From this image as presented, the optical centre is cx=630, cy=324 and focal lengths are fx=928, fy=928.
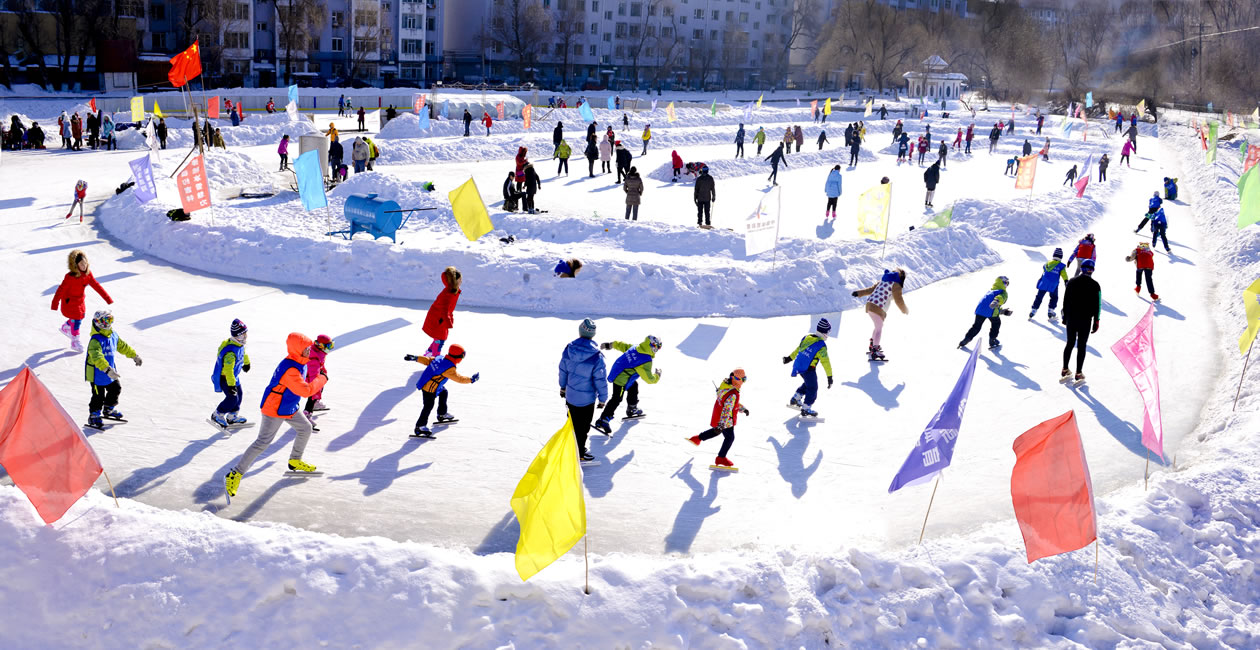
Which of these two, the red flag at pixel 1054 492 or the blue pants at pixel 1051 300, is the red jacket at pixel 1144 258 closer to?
the blue pants at pixel 1051 300

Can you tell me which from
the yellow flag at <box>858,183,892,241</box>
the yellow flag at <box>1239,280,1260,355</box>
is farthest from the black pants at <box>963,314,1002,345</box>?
the yellow flag at <box>858,183,892,241</box>

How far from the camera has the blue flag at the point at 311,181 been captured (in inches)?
682

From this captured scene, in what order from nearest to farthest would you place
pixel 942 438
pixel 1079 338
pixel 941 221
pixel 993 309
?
pixel 942 438
pixel 1079 338
pixel 993 309
pixel 941 221

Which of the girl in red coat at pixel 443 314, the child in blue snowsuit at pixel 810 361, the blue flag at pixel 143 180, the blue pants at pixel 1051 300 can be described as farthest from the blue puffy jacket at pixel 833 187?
the blue flag at pixel 143 180

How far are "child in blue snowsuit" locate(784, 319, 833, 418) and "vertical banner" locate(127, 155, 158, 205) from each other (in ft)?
47.0

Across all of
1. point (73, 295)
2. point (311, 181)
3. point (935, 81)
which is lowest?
point (73, 295)

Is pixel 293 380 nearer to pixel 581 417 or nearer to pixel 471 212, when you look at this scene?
pixel 581 417

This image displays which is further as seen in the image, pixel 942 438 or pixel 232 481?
pixel 232 481

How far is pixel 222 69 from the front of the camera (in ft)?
191

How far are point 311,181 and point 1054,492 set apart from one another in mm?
14516

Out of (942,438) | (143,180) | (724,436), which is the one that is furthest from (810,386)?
(143,180)

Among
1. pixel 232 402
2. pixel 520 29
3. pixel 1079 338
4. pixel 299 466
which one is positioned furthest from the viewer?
pixel 520 29

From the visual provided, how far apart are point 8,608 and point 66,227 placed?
554 inches

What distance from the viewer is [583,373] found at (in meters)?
8.27
